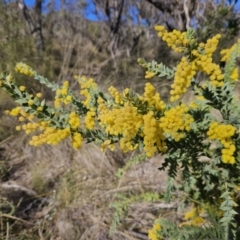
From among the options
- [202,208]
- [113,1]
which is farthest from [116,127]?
[113,1]

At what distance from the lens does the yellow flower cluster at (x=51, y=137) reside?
1146 mm

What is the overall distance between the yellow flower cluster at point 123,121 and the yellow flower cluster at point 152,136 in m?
0.04

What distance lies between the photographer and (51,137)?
115cm

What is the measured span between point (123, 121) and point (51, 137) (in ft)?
0.81

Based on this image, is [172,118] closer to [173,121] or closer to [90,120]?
[173,121]

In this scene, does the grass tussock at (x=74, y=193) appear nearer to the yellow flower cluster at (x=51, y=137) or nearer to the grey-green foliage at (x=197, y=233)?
the grey-green foliage at (x=197, y=233)

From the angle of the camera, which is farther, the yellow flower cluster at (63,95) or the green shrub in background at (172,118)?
the yellow flower cluster at (63,95)

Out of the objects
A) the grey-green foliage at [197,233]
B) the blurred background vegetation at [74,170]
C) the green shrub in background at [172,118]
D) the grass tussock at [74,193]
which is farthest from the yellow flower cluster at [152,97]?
the blurred background vegetation at [74,170]

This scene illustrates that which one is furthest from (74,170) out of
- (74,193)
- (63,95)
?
(63,95)

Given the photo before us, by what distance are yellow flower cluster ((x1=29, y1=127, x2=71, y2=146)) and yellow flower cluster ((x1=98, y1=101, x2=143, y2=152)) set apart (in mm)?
133

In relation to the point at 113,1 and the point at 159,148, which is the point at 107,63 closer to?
the point at 113,1

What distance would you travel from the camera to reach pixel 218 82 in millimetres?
1172

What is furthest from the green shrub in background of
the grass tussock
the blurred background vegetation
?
the blurred background vegetation

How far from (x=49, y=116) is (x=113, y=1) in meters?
6.49
